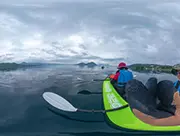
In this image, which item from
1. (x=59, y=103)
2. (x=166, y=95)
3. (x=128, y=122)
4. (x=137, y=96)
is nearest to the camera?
(x=128, y=122)

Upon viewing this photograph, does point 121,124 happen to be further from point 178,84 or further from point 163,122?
point 178,84

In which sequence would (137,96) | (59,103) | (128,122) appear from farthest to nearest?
(59,103)
(137,96)
(128,122)

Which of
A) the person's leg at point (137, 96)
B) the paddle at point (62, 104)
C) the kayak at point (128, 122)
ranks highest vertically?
the person's leg at point (137, 96)

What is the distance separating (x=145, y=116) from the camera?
826cm

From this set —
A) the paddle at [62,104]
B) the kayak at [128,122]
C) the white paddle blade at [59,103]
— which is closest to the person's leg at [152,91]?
the kayak at [128,122]

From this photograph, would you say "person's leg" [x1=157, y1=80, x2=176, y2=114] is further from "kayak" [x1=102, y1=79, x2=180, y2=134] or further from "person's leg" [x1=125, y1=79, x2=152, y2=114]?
"kayak" [x1=102, y1=79, x2=180, y2=134]

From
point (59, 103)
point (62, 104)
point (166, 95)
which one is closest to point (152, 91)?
point (166, 95)

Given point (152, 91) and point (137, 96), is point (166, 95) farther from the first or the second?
point (137, 96)

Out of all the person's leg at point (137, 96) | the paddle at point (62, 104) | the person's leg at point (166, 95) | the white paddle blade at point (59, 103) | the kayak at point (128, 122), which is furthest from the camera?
the person's leg at point (166, 95)

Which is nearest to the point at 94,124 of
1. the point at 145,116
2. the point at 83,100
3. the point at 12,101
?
the point at 145,116

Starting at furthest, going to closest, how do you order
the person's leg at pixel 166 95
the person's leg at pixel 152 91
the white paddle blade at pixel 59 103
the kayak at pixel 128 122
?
the person's leg at pixel 152 91
the person's leg at pixel 166 95
the white paddle blade at pixel 59 103
the kayak at pixel 128 122

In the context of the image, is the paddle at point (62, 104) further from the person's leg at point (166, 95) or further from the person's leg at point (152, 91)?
the person's leg at point (166, 95)

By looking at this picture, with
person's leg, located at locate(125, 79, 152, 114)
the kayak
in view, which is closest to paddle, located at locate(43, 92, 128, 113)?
the kayak

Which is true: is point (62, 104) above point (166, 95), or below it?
below
